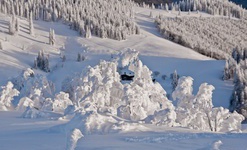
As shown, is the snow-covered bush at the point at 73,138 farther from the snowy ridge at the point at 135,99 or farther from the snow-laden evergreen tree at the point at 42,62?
the snow-laden evergreen tree at the point at 42,62

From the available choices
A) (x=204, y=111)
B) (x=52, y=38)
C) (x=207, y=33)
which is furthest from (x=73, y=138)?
(x=207, y=33)

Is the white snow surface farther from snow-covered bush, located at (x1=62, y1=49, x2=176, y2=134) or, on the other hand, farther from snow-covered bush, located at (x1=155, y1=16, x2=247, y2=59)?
snow-covered bush, located at (x1=155, y1=16, x2=247, y2=59)

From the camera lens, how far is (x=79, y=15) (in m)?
126

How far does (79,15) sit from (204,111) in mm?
95337

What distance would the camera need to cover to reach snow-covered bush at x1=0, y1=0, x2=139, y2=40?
390ft

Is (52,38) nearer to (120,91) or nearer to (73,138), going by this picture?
(120,91)

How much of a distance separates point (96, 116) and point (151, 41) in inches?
3923

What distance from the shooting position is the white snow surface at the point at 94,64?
53.5 ft

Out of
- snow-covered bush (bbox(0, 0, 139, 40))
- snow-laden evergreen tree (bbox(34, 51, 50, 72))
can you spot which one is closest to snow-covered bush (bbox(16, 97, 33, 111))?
snow-laden evergreen tree (bbox(34, 51, 50, 72))

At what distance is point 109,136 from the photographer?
17375mm

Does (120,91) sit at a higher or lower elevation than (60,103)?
higher

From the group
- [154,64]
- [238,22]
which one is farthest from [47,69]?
[238,22]

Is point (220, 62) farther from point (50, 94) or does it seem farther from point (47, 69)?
point (50, 94)

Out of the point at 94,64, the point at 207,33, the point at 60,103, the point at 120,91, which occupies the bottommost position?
the point at 207,33
